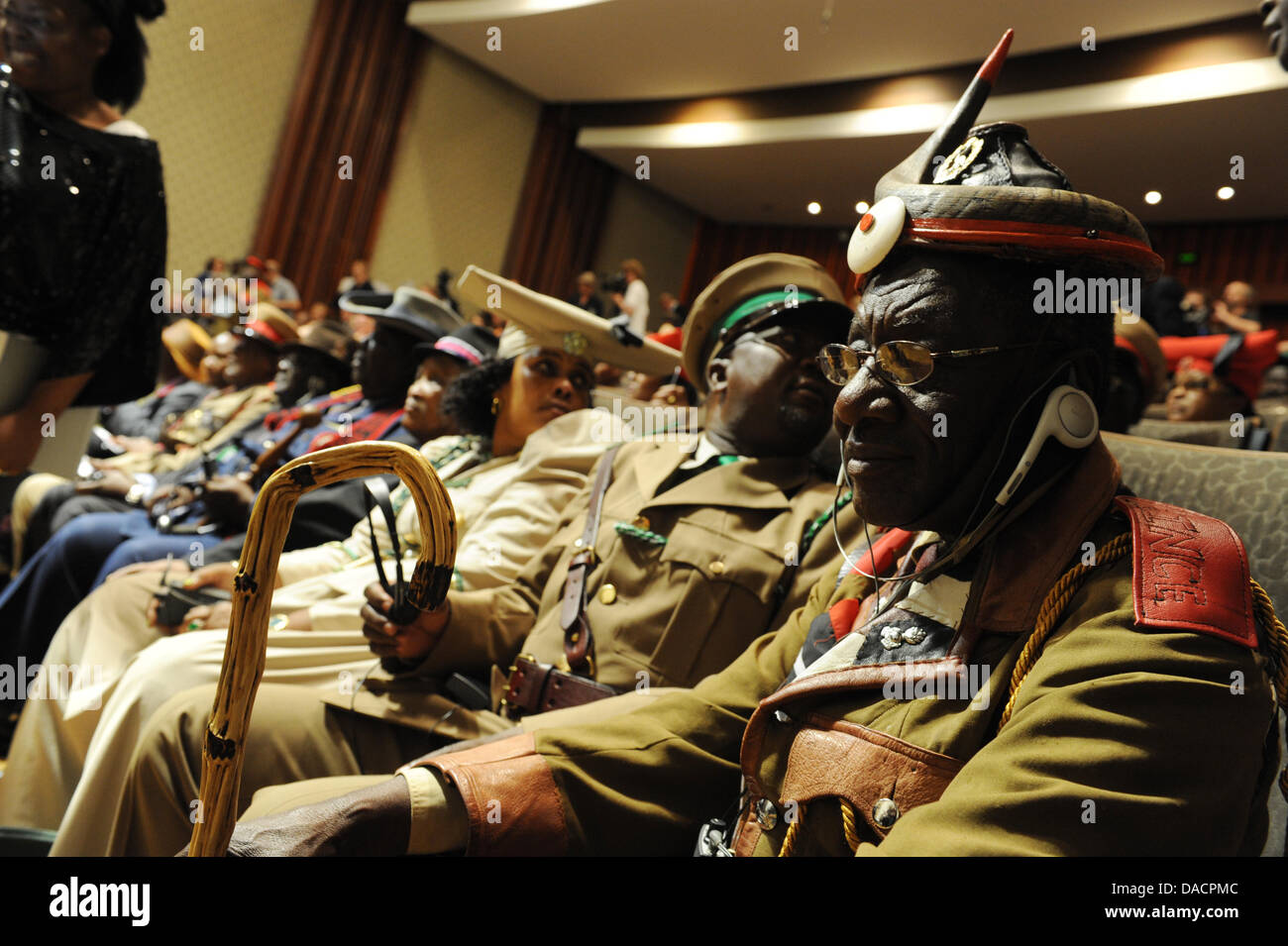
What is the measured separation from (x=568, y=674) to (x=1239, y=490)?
1.24m

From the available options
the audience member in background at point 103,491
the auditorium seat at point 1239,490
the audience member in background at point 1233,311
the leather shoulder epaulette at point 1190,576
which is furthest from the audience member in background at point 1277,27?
the audience member in background at point 1233,311

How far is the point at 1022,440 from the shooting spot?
1.13 meters

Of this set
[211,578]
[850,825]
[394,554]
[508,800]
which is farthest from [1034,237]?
[211,578]

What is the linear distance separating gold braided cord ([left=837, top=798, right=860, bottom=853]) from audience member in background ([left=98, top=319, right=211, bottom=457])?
5.43 m

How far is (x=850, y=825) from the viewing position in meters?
1.04

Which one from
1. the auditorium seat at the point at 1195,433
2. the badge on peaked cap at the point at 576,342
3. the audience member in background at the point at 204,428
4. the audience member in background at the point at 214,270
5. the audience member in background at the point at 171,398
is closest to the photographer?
the badge on peaked cap at the point at 576,342

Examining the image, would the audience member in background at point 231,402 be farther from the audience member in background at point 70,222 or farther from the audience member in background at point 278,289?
the audience member in background at point 278,289

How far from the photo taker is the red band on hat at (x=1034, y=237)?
108 centimetres

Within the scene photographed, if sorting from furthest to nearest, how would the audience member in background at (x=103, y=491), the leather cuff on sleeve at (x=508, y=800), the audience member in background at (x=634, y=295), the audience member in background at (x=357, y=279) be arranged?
the audience member in background at (x=357, y=279)
the audience member in background at (x=634, y=295)
the audience member in background at (x=103, y=491)
the leather cuff on sleeve at (x=508, y=800)

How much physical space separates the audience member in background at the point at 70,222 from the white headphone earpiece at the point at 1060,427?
1.85m

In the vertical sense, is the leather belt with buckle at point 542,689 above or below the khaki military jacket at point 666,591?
below

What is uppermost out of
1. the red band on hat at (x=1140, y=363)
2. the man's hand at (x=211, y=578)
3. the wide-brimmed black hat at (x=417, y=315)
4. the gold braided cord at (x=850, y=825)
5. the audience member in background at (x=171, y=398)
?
the red band on hat at (x=1140, y=363)

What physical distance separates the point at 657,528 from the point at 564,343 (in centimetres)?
115
